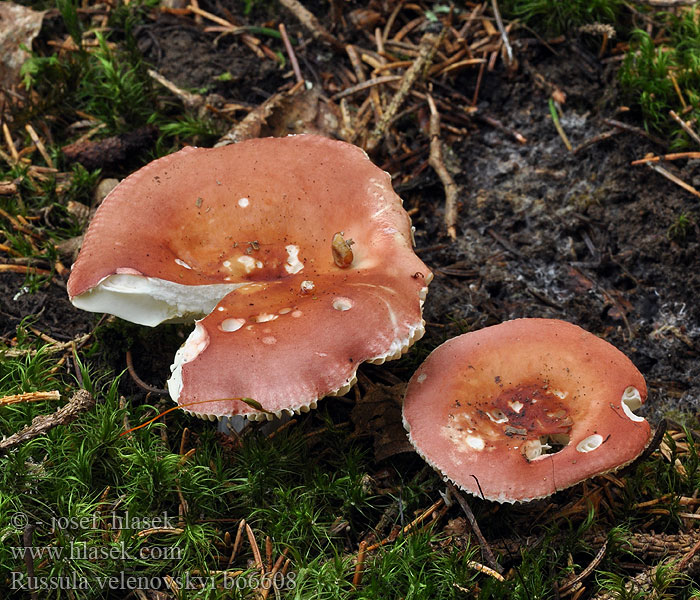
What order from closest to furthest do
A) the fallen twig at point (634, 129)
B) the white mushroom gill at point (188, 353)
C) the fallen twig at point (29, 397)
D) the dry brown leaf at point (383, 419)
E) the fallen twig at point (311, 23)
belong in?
the white mushroom gill at point (188, 353) < the fallen twig at point (29, 397) < the dry brown leaf at point (383, 419) < the fallen twig at point (634, 129) < the fallen twig at point (311, 23)

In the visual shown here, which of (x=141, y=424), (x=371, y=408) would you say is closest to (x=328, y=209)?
(x=371, y=408)

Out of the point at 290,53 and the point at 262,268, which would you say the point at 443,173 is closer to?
the point at 290,53

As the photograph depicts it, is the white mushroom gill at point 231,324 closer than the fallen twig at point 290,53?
Yes

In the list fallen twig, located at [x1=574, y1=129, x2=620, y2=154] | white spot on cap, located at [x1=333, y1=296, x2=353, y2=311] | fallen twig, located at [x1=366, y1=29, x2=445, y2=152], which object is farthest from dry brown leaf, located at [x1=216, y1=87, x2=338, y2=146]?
white spot on cap, located at [x1=333, y1=296, x2=353, y2=311]

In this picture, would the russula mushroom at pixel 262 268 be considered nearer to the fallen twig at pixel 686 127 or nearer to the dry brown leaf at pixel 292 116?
the dry brown leaf at pixel 292 116

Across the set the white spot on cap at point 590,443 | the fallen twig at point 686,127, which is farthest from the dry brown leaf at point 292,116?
the white spot on cap at point 590,443

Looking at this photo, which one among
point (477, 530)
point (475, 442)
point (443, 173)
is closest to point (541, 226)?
point (443, 173)
